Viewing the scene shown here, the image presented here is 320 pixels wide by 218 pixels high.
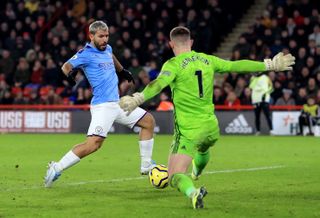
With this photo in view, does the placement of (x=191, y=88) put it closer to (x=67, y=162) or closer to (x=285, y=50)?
(x=67, y=162)

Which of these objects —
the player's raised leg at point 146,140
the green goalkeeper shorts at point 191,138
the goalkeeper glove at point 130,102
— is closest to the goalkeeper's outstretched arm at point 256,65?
the green goalkeeper shorts at point 191,138

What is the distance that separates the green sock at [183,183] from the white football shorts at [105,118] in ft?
7.77

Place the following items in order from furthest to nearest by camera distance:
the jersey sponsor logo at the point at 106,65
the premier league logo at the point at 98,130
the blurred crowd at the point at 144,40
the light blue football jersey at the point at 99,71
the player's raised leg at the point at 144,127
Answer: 1. the blurred crowd at the point at 144,40
2. the player's raised leg at the point at 144,127
3. the jersey sponsor logo at the point at 106,65
4. the light blue football jersey at the point at 99,71
5. the premier league logo at the point at 98,130

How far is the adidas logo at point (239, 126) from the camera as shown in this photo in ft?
82.6

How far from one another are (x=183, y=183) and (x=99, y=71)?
333 centimetres

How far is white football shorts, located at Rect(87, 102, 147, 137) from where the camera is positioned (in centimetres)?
1095

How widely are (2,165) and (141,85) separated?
42.8ft

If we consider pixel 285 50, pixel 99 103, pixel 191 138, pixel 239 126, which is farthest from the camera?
pixel 285 50

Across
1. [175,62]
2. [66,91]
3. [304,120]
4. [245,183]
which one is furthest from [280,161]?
[66,91]

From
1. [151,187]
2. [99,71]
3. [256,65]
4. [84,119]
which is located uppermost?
[256,65]

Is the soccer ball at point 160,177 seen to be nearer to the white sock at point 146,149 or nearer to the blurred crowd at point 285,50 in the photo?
the white sock at point 146,149

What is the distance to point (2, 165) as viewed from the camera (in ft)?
46.5

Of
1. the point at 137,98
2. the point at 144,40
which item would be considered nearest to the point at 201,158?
the point at 137,98

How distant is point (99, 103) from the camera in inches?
445
